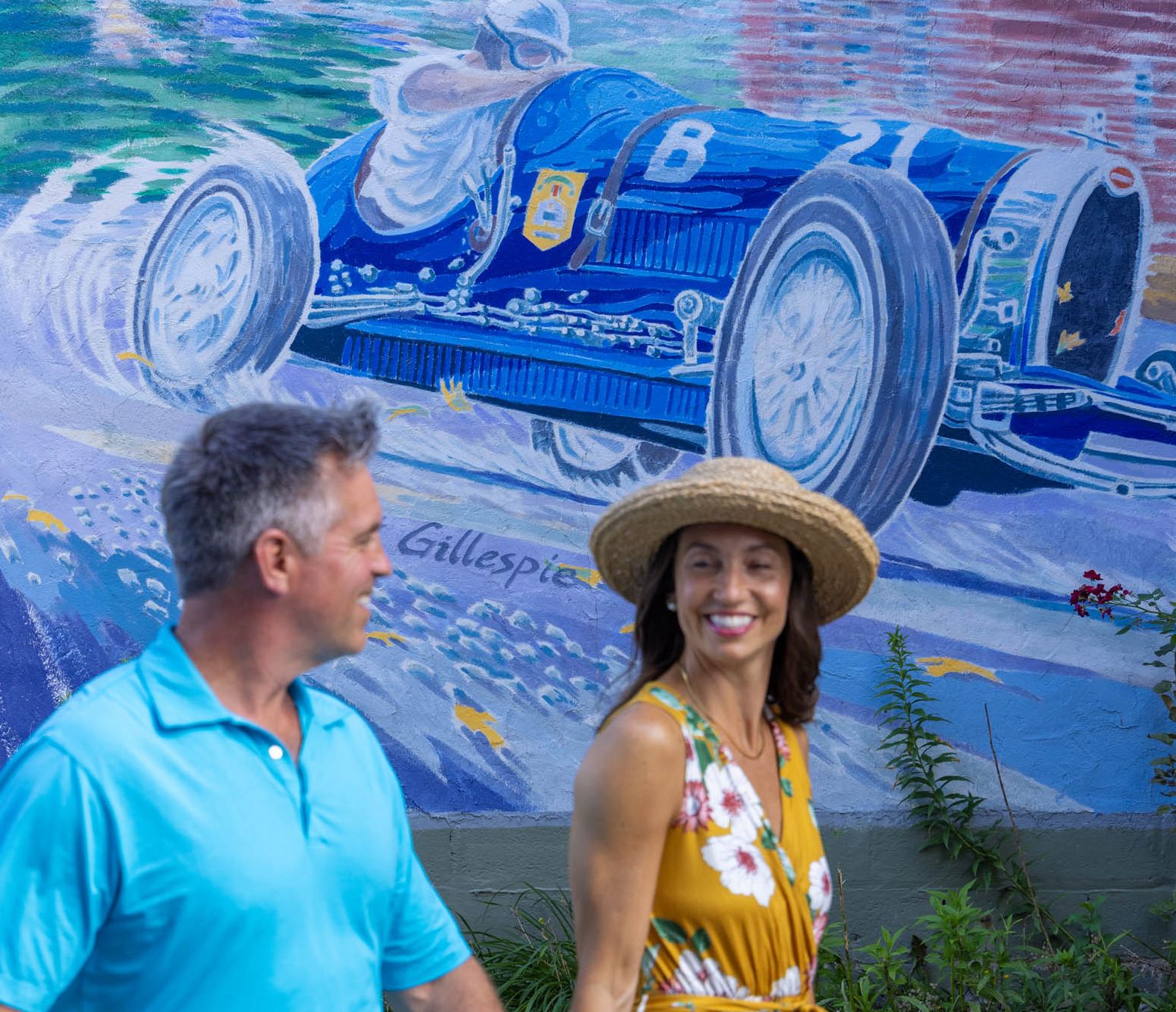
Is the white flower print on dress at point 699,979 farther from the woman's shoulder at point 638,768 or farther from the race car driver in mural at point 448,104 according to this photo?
the race car driver in mural at point 448,104

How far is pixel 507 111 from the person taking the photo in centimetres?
435

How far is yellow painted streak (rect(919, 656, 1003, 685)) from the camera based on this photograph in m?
4.29

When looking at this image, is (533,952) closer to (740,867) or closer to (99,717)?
(740,867)

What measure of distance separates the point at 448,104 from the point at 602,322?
0.87m

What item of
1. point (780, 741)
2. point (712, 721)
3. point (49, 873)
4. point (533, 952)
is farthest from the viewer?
point (533, 952)

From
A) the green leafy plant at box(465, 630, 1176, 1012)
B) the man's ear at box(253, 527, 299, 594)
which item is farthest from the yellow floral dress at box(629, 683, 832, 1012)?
the green leafy plant at box(465, 630, 1176, 1012)

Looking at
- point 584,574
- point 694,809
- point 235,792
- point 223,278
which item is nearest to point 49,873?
point 235,792

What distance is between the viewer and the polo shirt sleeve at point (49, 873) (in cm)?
156

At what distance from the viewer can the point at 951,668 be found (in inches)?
169

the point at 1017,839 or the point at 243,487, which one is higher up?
the point at 243,487

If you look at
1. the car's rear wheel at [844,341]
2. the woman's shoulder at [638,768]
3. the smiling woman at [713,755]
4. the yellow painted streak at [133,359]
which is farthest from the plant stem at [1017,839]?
the yellow painted streak at [133,359]

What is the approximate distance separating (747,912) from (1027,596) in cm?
254

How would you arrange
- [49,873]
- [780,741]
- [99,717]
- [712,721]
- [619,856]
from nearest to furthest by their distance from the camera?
[49,873], [99,717], [619,856], [712,721], [780,741]

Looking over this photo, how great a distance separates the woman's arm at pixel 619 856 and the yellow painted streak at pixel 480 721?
209 cm
